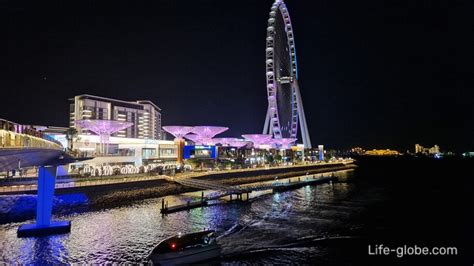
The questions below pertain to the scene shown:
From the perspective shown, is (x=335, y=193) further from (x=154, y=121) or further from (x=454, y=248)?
(x=154, y=121)

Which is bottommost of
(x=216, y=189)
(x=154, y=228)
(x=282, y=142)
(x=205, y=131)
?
(x=154, y=228)

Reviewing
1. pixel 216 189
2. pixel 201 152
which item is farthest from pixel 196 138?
pixel 216 189

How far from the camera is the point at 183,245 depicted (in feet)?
61.1

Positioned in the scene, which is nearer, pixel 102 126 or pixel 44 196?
pixel 44 196

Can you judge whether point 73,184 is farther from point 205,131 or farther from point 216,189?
point 205,131

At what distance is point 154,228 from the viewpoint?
26.4 m

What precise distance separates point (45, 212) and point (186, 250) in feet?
39.6

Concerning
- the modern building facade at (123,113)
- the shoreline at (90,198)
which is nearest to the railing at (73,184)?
the shoreline at (90,198)

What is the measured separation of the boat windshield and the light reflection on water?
1.81 meters

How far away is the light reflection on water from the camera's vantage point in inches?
799

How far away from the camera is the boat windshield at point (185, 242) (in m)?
18.3

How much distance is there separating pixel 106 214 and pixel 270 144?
9400 centimetres

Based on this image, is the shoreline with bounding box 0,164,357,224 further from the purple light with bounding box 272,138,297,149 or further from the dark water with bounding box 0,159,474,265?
the purple light with bounding box 272,138,297,149

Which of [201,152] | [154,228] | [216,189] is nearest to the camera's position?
[154,228]
